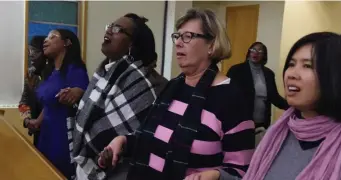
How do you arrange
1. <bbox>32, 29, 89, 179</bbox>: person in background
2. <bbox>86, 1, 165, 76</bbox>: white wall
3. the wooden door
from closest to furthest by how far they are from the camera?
<bbox>32, 29, 89, 179</bbox>: person in background < <bbox>86, 1, 165, 76</bbox>: white wall < the wooden door

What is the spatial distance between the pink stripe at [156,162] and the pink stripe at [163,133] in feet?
0.21

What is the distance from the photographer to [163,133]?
1.30 meters

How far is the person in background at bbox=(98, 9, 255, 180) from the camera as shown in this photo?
120cm

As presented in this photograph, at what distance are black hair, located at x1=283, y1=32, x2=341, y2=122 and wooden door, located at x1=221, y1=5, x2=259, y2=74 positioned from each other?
4112 millimetres

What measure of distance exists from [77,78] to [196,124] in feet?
3.90

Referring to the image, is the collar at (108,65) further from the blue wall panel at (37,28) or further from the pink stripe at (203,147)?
the blue wall panel at (37,28)

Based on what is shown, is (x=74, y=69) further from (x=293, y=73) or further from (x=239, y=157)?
(x=293, y=73)

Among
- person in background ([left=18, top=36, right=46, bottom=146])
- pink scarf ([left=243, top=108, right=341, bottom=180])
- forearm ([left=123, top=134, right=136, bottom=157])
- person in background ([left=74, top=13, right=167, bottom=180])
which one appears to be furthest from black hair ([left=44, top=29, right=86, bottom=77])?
pink scarf ([left=243, top=108, right=341, bottom=180])

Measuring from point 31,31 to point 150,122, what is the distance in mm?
2673

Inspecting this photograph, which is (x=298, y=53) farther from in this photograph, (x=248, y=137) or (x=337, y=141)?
(x=248, y=137)

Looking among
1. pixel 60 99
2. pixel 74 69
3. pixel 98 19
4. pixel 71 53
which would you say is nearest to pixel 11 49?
pixel 98 19

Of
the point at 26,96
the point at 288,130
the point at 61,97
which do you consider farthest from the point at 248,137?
the point at 26,96

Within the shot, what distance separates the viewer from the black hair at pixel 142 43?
1774mm

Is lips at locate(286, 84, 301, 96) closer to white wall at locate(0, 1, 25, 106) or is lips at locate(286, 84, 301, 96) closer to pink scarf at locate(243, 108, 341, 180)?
pink scarf at locate(243, 108, 341, 180)
